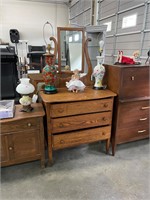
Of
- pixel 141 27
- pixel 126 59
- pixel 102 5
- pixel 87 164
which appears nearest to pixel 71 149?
pixel 87 164

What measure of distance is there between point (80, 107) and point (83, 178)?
68 centimetres

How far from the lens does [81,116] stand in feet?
4.84

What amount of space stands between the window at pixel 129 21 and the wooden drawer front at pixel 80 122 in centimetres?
208

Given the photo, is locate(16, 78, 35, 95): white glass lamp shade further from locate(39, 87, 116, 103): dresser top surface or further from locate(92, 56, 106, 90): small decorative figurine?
locate(92, 56, 106, 90): small decorative figurine

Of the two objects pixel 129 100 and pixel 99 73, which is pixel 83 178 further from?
pixel 99 73

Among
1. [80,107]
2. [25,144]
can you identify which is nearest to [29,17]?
[80,107]

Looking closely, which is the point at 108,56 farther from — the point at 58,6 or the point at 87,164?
the point at 58,6

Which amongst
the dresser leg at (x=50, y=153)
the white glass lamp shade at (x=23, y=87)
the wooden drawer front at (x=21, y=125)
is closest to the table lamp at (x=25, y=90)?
the white glass lamp shade at (x=23, y=87)

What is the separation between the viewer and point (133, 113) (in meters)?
1.64

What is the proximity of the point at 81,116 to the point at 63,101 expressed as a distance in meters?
0.26

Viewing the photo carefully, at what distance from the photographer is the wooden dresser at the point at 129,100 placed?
148 centimetres

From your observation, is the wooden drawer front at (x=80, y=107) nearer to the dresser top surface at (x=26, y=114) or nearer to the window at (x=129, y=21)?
the dresser top surface at (x=26, y=114)

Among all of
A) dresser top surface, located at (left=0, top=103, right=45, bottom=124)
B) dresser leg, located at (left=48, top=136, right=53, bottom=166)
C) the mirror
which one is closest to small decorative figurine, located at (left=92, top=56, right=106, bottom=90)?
the mirror

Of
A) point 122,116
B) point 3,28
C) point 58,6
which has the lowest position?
point 122,116
